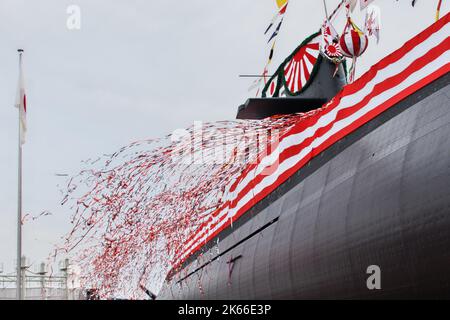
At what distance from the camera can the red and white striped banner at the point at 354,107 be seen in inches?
235

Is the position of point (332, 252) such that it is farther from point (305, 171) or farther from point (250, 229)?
point (250, 229)

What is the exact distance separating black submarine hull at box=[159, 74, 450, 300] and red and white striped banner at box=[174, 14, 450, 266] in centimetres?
12

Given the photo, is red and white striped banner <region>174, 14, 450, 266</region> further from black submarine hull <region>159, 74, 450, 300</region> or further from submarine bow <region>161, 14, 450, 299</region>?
black submarine hull <region>159, 74, 450, 300</region>

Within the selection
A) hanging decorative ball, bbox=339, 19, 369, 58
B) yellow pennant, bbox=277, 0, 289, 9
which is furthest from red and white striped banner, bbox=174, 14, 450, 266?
yellow pennant, bbox=277, 0, 289, 9

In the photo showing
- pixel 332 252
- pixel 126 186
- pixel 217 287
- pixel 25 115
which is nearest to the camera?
pixel 332 252

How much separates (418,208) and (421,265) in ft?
1.31

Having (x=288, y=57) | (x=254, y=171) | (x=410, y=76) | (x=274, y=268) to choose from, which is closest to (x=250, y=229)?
(x=254, y=171)

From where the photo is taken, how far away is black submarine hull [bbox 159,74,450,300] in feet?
17.3

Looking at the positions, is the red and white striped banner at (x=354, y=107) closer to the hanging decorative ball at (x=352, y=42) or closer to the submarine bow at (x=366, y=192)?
the submarine bow at (x=366, y=192)

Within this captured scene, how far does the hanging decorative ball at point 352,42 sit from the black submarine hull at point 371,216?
96.3 inches

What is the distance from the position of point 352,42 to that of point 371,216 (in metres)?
5.05

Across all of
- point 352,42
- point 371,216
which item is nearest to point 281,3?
point 352,42

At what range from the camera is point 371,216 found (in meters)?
6.18

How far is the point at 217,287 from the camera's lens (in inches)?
489
